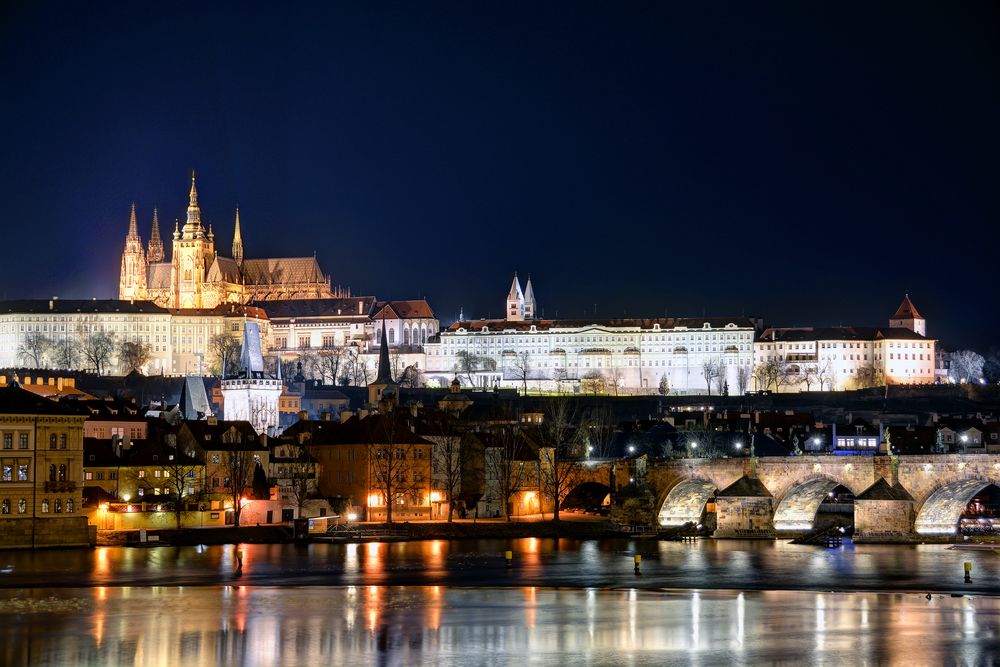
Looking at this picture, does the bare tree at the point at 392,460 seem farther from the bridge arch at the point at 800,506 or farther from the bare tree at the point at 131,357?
the bare tree at the point at 131,357

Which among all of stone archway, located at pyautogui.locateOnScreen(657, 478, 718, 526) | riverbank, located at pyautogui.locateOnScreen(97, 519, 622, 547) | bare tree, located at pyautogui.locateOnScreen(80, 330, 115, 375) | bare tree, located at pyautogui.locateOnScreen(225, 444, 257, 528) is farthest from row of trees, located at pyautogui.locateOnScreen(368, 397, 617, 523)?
bare tree, located at pyautogui.locateOnScreen(80, 330, 115, 375)

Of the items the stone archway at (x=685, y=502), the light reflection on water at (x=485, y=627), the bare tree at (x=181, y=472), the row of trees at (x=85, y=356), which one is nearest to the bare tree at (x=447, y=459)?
the stone archway at (x=685, y=502)

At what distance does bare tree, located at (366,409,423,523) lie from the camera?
242 feet

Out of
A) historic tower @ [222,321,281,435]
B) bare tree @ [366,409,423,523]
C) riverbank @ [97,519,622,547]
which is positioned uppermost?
historic tower @ [222,321,281,435]

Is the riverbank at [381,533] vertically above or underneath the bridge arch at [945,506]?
underneath

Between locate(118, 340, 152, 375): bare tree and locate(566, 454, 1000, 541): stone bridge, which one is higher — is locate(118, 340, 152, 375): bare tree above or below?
above

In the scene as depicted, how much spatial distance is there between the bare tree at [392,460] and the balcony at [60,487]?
1800 cm

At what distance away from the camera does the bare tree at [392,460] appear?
73.8 m

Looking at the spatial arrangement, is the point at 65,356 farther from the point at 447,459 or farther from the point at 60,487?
the point at 60,487

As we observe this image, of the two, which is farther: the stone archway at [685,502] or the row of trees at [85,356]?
the row of trees at [85,356]

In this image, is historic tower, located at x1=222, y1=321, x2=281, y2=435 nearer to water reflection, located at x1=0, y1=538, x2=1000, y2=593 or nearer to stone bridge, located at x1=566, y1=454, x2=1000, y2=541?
stone bridge, located at x1=566, y1=454, x2=1000, y2=541

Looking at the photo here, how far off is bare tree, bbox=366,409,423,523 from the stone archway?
11.2m

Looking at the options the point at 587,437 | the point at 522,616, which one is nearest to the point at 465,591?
the point at 522,616

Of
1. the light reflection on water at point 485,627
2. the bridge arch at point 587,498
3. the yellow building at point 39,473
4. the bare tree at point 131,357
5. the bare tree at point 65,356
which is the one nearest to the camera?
the light reflection on water at point 485,627
